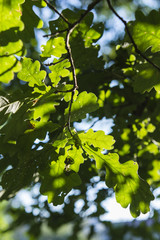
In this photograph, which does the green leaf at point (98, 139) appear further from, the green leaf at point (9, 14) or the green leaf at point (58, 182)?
the green leaf at point (9, 14)

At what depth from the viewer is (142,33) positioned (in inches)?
43.1

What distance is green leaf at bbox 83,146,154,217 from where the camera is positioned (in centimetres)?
123

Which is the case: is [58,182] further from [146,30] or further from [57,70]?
[146,30]

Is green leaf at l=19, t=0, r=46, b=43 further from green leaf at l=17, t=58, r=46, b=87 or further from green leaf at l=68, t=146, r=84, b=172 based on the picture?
green leaf at l=68, t=146, r=84, b=172

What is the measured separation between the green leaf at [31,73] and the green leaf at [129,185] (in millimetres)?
414

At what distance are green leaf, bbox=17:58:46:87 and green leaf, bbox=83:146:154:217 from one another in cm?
41

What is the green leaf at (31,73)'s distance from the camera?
117cm

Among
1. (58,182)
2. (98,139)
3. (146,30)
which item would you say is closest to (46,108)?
(98,139)

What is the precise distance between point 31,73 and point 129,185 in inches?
27.1

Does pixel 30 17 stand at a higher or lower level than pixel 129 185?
higher

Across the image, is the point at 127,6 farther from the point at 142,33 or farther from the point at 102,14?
the point at 142,33

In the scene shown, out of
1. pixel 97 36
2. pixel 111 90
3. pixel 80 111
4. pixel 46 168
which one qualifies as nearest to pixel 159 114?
pixel 111 90

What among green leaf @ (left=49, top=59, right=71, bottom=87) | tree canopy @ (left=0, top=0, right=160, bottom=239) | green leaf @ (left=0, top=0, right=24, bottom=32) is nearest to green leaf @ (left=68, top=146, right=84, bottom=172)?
tree canopy @ (left=0, top=0, right=160, bottom=239)

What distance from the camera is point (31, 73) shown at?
117 centimetres
